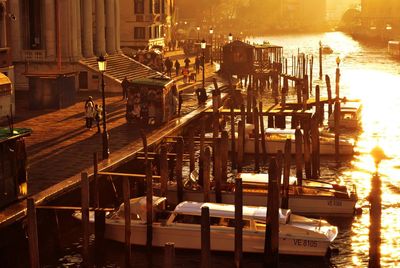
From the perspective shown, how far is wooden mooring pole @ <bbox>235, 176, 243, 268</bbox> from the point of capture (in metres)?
30.3


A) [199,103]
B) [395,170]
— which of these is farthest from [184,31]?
[395,170]

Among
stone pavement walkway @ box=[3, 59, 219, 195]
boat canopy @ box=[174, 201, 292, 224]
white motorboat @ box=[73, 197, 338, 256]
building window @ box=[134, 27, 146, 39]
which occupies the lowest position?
white motorboat @ box=[73, 197, 338, 256]

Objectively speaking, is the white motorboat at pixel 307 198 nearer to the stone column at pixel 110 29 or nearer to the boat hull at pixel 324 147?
the boat hull at pixel 324 147

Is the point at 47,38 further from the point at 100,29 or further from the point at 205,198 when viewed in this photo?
the point at 205,198

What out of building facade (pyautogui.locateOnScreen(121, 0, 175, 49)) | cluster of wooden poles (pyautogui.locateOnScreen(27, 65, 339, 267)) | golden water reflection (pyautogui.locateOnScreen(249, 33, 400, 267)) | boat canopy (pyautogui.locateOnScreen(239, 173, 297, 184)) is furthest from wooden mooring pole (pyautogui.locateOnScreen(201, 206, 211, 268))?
building facade (pyautogui.locateOnScreen(121, 0, 175, 49))

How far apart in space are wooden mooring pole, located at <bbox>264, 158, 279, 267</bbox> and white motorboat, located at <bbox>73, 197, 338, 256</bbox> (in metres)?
1.48

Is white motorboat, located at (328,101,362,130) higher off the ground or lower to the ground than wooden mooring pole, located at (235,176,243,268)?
lower

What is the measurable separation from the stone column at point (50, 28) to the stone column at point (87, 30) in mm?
4605

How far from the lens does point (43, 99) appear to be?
61844mm

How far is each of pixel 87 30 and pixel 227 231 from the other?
4583cm

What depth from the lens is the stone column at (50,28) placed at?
71625 millimetres

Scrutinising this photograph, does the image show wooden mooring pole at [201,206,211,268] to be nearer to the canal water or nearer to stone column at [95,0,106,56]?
the canal water

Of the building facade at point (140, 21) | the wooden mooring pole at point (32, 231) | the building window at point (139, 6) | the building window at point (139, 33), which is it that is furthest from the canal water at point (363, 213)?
the building window at point (139, 6)

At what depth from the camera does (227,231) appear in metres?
34.3
